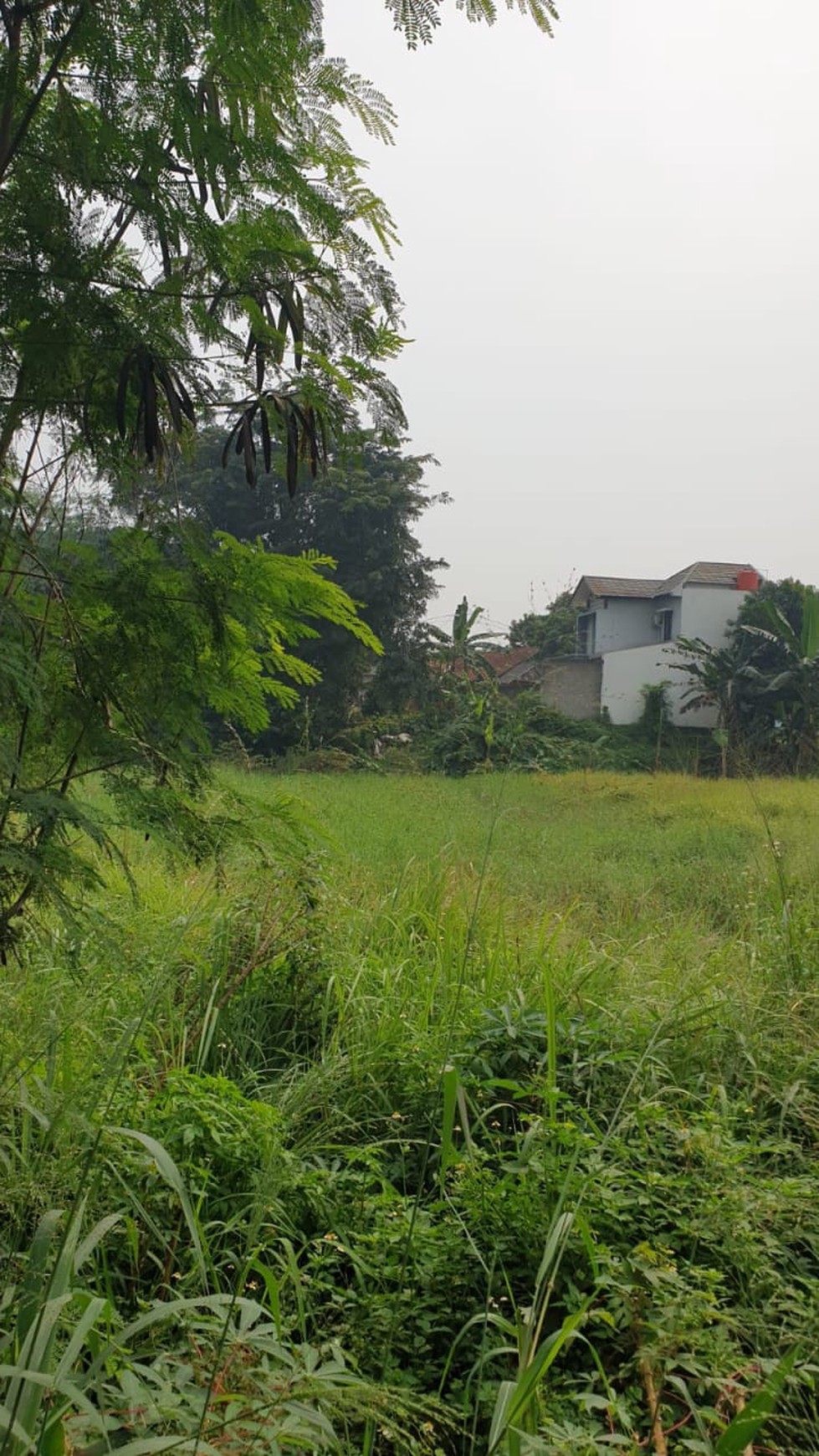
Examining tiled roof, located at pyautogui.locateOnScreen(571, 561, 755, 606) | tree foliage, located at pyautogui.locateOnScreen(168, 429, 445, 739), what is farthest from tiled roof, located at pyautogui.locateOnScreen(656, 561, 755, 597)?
tree foliage, located at pyautogui.locateOnScreen(168, 429, 445, 739)

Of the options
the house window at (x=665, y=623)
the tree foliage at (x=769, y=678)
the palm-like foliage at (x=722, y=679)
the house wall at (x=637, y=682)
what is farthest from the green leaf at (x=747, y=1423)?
the house window at (x=665, y=623)

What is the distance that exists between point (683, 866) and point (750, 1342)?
5709 mm

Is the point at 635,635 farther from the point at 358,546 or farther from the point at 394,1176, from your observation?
the point at 394,1176

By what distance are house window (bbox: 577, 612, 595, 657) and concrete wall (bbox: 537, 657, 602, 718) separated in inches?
91.9

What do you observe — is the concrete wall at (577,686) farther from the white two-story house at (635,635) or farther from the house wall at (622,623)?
the house wall at (622,623)

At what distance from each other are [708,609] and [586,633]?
4.11 m

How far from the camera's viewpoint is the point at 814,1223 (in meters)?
2.41

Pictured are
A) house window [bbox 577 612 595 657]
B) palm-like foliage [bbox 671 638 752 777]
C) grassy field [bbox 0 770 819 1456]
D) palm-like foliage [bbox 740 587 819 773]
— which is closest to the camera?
grassy field [bbox 0 770 819 1456]

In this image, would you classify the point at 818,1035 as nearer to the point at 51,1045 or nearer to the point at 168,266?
the point at 51,1045

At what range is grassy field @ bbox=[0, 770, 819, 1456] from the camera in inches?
63.2

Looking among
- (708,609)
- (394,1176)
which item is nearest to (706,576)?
(708,609)

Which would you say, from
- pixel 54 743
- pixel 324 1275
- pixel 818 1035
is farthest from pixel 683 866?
pixel 54 743

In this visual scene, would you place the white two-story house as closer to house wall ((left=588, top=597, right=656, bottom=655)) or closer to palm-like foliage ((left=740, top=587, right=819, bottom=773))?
house wall ((left=588, top=597, right=656, bottom=655))

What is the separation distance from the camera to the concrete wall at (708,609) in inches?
1041
